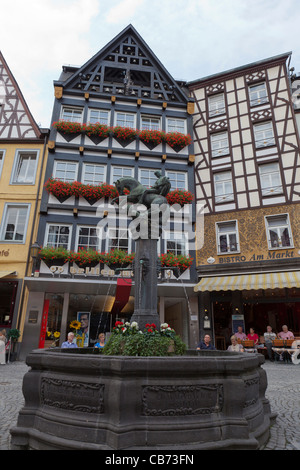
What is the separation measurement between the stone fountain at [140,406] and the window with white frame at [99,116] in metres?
16.7

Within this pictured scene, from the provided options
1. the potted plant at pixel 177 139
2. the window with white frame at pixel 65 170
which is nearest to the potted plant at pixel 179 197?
the potted plant at pixel 177 139

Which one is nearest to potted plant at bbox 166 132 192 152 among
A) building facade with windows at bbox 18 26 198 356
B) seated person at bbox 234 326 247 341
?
building facade with windows at bbox 18 26 198 356

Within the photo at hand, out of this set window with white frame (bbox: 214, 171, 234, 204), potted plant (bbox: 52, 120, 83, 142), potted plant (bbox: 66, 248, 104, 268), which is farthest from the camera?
window with white frame (bbox: 214, 171, 234, 204)

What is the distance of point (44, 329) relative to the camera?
48.5ft

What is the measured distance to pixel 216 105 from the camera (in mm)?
19562

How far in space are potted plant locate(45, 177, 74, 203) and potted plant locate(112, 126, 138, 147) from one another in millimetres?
4156

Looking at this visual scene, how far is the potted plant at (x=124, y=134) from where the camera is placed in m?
17.6

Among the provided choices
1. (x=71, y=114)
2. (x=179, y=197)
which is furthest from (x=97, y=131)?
(x=179, y=197)

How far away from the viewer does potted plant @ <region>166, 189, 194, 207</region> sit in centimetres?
1677

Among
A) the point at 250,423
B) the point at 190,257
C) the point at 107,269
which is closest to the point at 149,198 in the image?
the point at 250,423

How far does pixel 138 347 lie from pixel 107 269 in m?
10.6

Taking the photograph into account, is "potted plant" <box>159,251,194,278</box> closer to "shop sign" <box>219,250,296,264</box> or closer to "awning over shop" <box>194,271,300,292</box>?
"awning over shop" <box>194,271,300,292</box>

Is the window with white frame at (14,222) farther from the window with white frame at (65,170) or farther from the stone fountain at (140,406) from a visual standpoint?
the stone fountain at (140,406)

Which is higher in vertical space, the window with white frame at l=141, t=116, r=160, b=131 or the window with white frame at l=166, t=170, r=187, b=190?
the window with white frame at l=141, t=116, r=160, b=131
